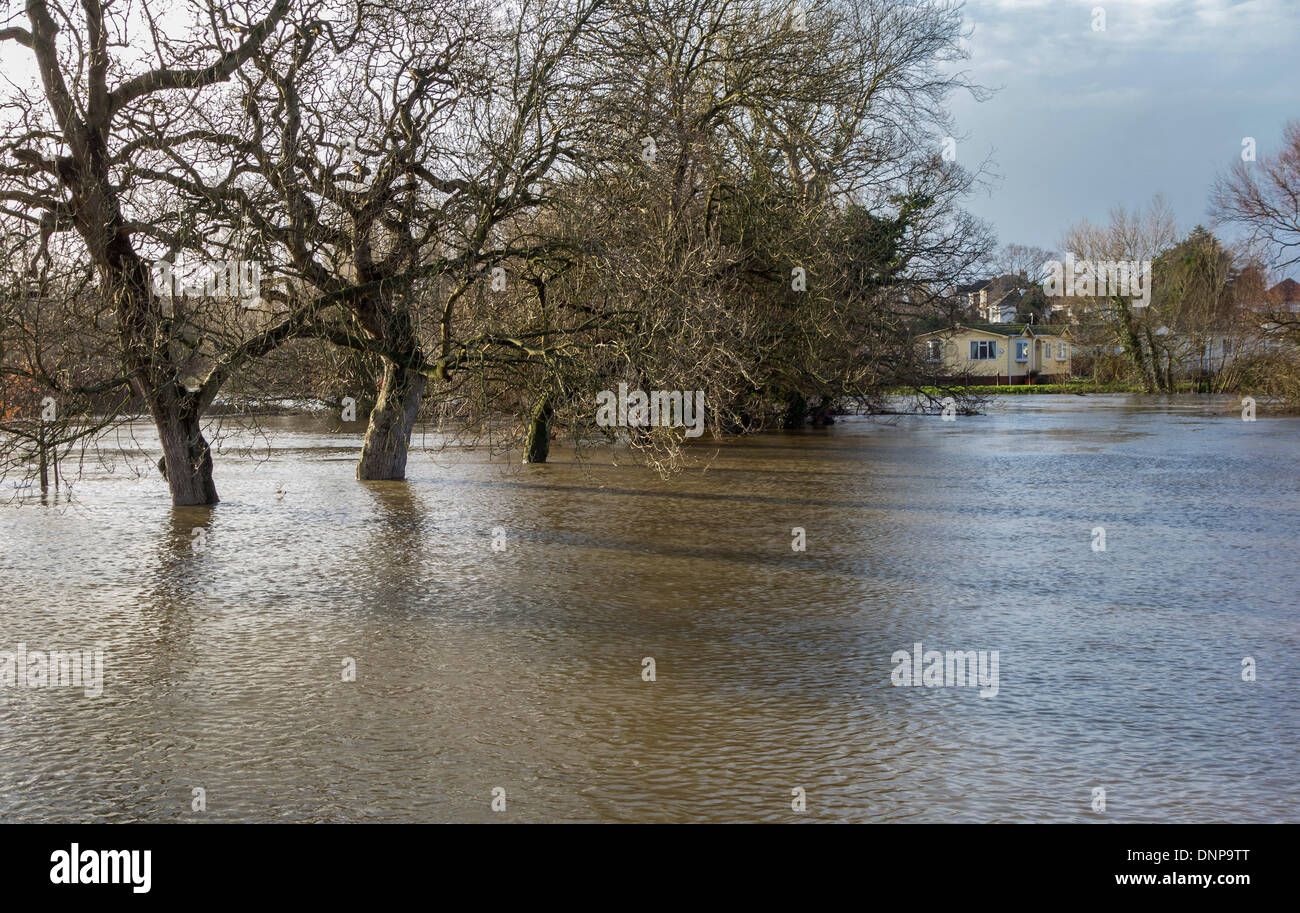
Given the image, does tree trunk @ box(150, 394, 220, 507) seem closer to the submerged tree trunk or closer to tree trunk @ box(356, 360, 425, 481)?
tree trunk @ box(356, 360, 425, 481)

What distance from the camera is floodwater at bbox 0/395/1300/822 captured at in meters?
6.40

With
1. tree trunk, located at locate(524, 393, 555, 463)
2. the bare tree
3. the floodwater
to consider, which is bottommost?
the floodwater

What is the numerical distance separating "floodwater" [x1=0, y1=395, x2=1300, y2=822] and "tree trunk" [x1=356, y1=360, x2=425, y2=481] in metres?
1.95

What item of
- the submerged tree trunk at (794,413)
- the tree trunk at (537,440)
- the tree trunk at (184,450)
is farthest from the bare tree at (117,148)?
the submerged tree trunk at (794,413)

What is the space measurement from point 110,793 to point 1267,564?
11.8 metres

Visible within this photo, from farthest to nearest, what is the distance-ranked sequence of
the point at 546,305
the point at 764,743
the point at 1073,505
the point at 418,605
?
1. the point at 546,305
2. the point at 1073,505
3. the point at 418,605
4. the point at 764,743

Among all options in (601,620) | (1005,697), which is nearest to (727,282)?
(601,620)

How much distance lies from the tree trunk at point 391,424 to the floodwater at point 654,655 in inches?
76.6

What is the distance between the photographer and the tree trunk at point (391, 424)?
2073cm

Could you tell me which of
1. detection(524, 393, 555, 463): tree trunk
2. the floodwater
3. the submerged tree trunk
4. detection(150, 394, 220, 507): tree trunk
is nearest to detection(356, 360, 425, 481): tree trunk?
the floodwater

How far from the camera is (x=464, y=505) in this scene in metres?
19.1

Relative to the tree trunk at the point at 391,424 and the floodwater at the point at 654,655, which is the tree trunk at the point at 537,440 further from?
the floodwater at the point at 654,655
